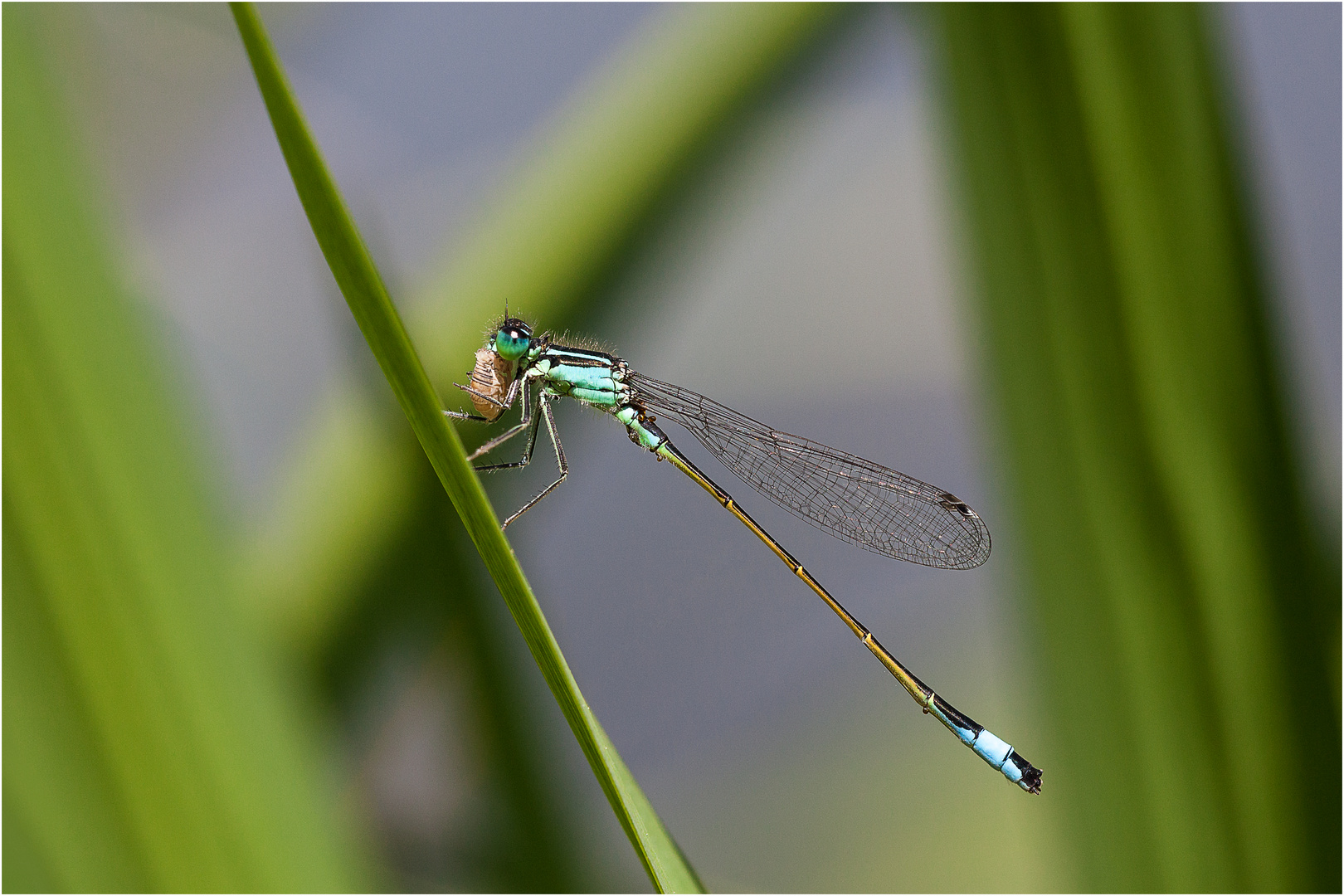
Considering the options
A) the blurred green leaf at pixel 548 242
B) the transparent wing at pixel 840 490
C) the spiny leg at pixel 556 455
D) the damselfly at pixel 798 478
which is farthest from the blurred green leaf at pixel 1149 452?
the transparent wing at pixel 840 490

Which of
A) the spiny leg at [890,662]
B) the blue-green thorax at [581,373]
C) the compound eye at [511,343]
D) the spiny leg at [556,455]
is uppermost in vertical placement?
the compound eye at [511,343]

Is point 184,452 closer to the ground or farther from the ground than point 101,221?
closer to the ground

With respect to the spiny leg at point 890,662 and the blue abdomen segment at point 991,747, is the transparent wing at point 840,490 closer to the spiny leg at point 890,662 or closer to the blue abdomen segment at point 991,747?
the spiny leg at point 890,662

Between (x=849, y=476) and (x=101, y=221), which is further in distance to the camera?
(x=849, y=476)

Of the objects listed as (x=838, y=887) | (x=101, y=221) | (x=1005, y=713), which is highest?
(x=101, y=221)

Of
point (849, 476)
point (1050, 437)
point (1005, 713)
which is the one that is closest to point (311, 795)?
point (1050, 437)

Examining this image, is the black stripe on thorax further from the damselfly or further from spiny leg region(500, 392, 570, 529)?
spiny leg region(500, 392, 570, 529)

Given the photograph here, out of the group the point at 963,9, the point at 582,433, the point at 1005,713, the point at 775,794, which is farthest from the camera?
the point at 775,794

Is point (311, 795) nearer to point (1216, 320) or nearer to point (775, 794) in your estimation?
point (1216, 320)
